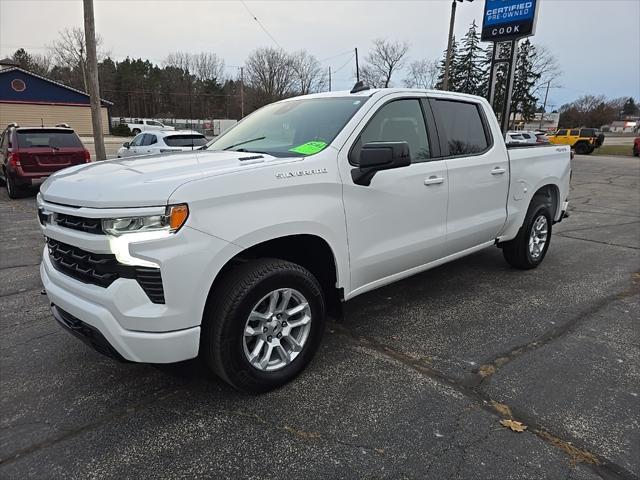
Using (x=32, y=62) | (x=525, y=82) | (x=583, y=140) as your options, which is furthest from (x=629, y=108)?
(x=32, y=62)

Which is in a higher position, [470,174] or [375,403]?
[470,174]

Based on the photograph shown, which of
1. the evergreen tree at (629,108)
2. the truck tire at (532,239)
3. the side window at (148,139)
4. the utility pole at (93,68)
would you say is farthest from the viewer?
the evergreen tree at (629,108)

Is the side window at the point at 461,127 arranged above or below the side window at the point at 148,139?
above

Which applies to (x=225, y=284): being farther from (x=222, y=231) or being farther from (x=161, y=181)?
(x=161, y=181)

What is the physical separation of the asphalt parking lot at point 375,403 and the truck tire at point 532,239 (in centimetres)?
85

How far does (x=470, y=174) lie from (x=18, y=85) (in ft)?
149

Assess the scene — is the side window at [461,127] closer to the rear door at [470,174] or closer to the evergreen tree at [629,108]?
the rear door at [470,174]

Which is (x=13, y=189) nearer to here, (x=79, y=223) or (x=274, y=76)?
(x=79, y=223)

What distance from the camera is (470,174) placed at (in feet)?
13.8

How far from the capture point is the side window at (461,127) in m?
4.10

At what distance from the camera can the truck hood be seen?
91.4 inches

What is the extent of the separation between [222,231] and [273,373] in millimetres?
998

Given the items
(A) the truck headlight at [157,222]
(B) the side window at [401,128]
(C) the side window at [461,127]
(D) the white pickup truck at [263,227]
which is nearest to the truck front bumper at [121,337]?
(D) the white pickup truck at [263,227]

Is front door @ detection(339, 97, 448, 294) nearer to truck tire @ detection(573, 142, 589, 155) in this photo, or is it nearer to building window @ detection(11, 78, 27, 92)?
truck tire @ detection(573, 142, 589, 155)
